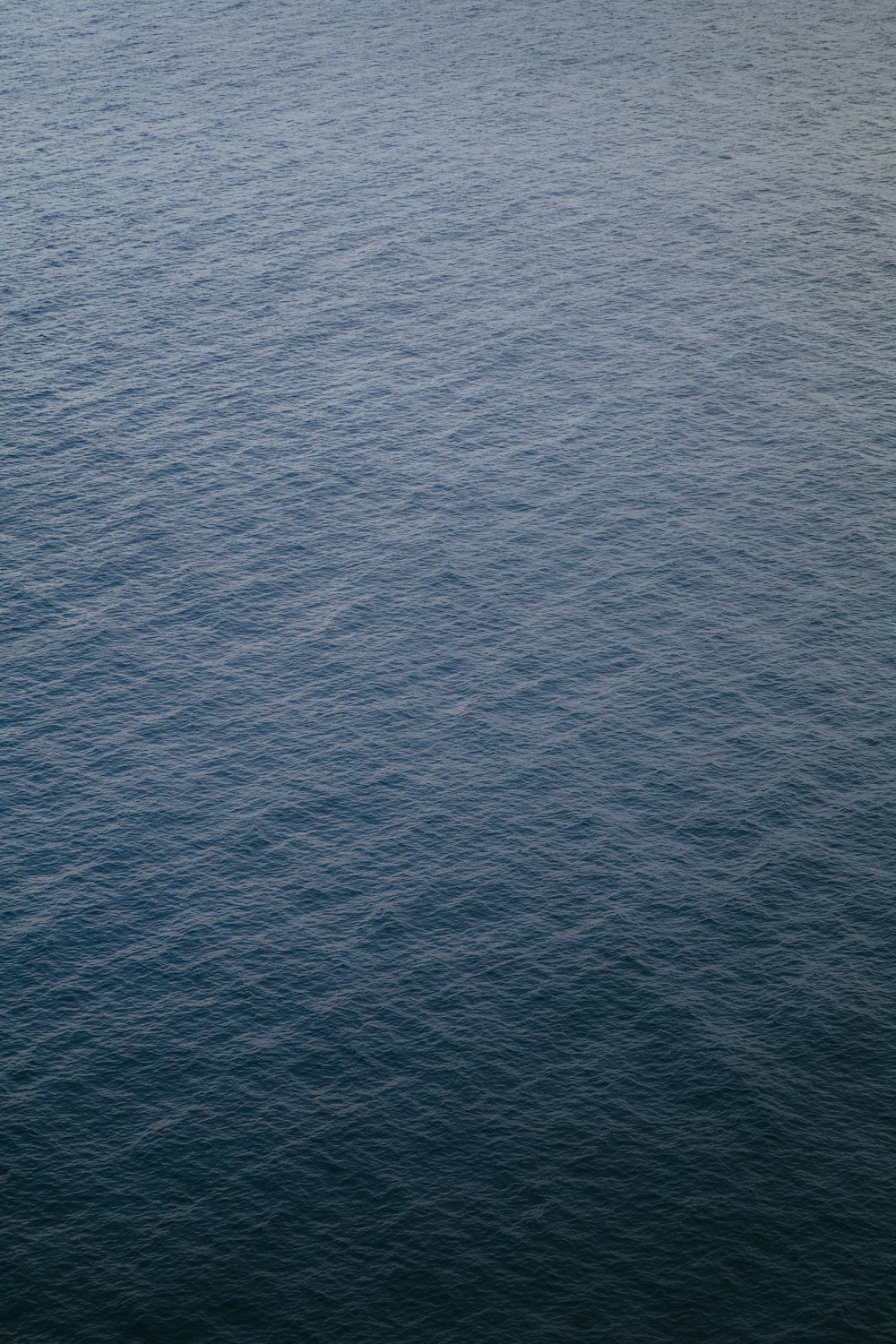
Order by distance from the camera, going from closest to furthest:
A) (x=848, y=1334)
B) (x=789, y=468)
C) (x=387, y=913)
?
(x=848, y=1334) → (x=387, y=913) → (x=789, y=468)

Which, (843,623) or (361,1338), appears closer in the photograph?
(361,1338)

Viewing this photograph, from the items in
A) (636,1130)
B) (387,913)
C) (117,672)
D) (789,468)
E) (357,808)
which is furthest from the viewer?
(789,468)

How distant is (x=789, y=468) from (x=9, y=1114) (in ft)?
370

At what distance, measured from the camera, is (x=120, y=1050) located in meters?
130

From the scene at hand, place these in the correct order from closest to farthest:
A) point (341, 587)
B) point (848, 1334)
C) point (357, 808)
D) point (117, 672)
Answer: point (848, 1334)
point (357, 808)
point (117, 672)
point (341, 587)

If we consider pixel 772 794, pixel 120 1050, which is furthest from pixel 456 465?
pixel 120 1050

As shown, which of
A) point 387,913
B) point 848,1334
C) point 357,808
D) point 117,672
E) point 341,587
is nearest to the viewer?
point 848,1334

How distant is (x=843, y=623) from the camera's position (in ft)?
560

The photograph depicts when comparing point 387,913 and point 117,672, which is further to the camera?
point 117,672

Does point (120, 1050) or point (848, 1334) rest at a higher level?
point (120, 1050)

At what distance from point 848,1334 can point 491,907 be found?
45.7 meters

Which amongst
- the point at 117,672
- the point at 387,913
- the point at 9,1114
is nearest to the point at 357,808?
the point at 387,913

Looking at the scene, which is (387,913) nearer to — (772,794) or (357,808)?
(357,808)

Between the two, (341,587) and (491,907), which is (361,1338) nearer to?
(491,907)
